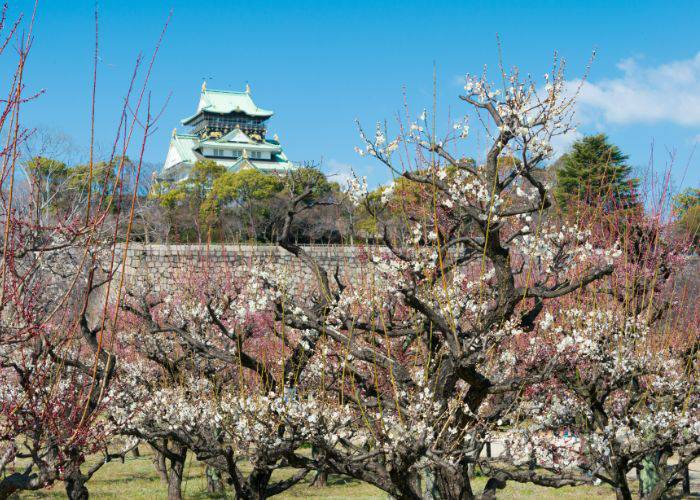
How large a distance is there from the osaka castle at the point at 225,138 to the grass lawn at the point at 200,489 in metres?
38.4

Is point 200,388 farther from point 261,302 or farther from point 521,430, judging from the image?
point 521,430

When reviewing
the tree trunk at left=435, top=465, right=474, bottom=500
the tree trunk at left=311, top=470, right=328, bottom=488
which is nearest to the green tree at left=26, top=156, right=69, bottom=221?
the tree trunk at left=435, top=465, right=474, bottom=500

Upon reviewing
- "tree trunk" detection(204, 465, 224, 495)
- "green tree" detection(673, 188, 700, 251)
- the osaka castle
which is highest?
the osaka castle

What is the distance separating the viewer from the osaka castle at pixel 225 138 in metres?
58.0

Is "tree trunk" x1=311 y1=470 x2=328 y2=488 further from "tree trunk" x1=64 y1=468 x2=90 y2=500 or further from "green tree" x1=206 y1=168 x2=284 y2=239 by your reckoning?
"green tree" x1=206 y1=168 x2=284 y2=239

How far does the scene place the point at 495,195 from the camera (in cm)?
611

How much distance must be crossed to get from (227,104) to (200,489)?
181 ft

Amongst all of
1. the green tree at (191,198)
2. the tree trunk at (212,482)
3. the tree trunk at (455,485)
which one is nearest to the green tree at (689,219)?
the tree trunk at (455,485)

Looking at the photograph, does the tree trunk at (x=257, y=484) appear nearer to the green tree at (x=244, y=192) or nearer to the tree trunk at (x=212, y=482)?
the tree trunk at (x=212, y=482)

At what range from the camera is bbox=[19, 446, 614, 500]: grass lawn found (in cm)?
1365

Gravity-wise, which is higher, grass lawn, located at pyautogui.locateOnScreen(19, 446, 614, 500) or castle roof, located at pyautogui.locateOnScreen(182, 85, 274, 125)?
castle roof, located at pyautogui.locateOnScreen(182, 85, 274, 125)

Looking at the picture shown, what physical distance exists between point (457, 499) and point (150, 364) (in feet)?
33.4

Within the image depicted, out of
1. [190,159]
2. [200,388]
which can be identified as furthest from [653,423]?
[190,159]

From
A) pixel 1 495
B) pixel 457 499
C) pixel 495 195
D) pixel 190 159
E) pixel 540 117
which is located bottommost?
pixel 457 499
